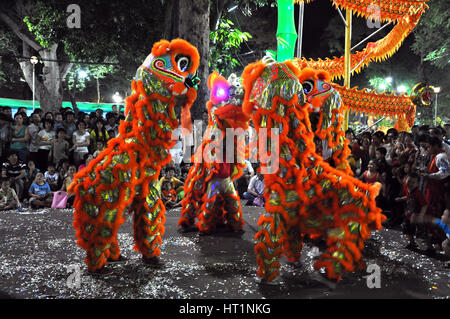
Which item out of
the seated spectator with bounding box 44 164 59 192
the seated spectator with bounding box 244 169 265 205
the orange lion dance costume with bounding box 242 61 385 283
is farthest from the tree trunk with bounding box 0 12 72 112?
the orange lion dance costume with bounding box 242 61 385 283


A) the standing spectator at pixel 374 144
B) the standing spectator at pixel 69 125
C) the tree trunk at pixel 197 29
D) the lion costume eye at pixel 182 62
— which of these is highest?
the tree trunk at pixel 197 29

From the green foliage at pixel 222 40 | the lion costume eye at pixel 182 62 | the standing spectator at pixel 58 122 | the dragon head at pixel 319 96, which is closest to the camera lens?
the lion costume eye at pixel 182 62

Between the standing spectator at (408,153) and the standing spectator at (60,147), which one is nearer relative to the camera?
the standing spectator at (408,153)

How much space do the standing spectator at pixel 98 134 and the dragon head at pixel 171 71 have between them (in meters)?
3.80

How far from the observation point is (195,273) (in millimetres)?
2912

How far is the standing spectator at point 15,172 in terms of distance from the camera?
6043 millimetres

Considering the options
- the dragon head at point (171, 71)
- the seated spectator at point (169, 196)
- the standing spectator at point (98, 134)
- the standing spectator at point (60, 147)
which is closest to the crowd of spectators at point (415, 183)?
the dragon head at point (171, 71)

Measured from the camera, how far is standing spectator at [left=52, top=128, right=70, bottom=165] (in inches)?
250

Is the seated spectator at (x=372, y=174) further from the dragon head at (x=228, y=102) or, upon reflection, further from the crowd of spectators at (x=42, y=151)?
the crowd of spectators at (x=42, y=151)

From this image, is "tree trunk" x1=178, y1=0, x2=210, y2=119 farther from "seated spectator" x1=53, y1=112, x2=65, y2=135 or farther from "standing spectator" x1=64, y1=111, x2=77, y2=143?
"seated spectator" x1=53, y1=112, x2=65, y2=135

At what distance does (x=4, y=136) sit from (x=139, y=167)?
4.72m
